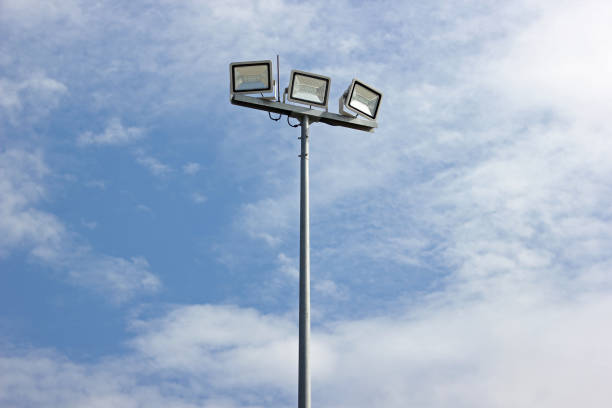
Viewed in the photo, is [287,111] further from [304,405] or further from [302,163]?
[304,405]

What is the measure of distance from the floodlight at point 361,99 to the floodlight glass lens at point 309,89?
495 mm

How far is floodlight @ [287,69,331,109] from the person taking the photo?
41.7ft

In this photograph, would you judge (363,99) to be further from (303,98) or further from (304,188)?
(304,188)

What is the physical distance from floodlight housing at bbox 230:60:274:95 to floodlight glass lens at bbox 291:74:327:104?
1.50 feet

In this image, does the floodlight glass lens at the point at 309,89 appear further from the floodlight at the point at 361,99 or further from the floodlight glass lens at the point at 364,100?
the floodlight glass lens at the point at 364,100

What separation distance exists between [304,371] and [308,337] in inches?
21.7

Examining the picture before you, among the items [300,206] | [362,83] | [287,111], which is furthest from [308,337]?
[362,83]

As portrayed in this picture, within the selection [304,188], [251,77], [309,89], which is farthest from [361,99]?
[304,188]

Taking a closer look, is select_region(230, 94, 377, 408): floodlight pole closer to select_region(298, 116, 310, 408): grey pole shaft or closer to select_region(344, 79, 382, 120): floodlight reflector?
select_region(298, 116, 310, 408): grey pole shaft

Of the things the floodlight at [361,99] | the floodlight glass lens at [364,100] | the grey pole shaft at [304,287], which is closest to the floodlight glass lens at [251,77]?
the grey pole shaft at [304,287]

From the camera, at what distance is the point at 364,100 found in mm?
13469

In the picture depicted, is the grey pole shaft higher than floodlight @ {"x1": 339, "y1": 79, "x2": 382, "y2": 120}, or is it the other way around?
floodlight @ {"x1": 339, "y1": 79, "x2": 382, "y2": 120}

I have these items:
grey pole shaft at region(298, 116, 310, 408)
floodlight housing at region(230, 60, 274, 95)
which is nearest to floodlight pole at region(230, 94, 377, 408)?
grey pole shaft at region(298, 116, 310, 408)

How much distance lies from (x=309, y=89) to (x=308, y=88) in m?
0.03
